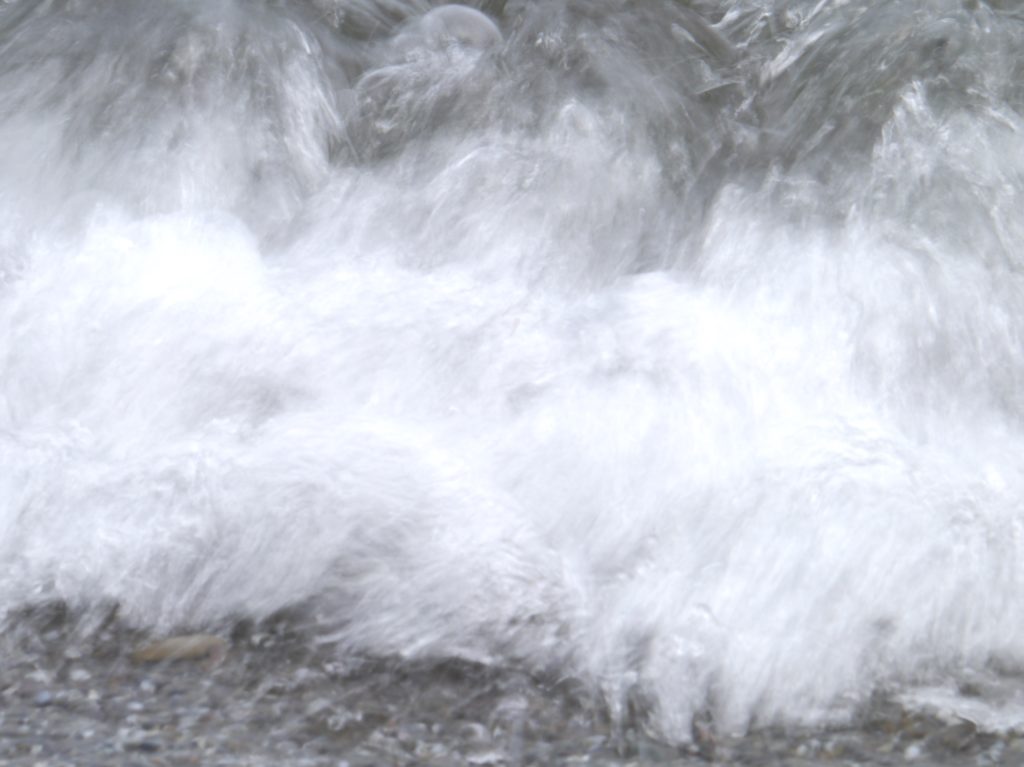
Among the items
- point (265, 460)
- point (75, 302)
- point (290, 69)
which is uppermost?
point (290, 69)

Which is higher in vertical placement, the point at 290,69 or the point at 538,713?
the point at 290,69

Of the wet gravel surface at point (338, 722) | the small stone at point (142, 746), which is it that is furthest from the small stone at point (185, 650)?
the small stone at point (142, 746)

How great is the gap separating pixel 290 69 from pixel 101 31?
2.09ft

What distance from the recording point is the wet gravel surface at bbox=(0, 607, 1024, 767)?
2625 mm

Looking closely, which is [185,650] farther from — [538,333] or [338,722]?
[538,333]

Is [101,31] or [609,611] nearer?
[609,611]

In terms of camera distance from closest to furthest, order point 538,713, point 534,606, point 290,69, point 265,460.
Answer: point 538,713 < point 534,606 < point 265,460 < point 290,69

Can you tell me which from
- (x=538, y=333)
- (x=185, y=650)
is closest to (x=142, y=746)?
(x=185, y=650)

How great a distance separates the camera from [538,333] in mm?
3623

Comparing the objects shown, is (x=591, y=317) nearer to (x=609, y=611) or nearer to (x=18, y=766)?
(x=609, y=611)

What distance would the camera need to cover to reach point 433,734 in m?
2.70

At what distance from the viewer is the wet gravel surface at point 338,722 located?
262 centimetres

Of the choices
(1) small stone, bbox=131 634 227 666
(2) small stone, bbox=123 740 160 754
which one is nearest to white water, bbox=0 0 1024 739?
(1) small stone, bbox=131 634 227 666

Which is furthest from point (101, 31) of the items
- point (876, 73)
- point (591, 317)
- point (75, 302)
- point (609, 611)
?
point (609, 611)
